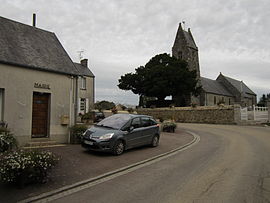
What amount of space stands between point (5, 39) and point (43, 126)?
4332 mm

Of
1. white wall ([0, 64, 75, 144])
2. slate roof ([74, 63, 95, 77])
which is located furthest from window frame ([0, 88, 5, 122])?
slate roof ([74, 63, 95, 77])

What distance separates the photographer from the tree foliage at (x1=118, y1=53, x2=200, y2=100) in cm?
4217

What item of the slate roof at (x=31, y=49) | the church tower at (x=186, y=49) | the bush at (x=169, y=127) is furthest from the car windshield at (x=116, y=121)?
the church tower at (x=186, y=49)

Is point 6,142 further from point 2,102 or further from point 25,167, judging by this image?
point 25,167

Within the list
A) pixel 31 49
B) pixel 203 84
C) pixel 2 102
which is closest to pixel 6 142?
pixel 2 102

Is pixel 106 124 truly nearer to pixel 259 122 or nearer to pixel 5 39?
pixel 5 39

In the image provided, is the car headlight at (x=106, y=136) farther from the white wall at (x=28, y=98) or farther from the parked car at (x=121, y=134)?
the white wall at (x=28, y=98)

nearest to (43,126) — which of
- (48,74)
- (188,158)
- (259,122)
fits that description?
(48,74)

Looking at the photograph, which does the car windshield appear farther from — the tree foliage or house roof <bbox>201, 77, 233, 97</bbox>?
house roof <bbox>201, 77, 233, 97</bbox>

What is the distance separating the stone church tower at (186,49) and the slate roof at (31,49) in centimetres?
4457

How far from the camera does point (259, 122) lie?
28.4 meters

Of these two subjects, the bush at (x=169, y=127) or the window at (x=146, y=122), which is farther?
the bush at (x=169, y=127)

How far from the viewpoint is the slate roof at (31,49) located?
34.8 ft

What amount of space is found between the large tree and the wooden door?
31.2 metres
